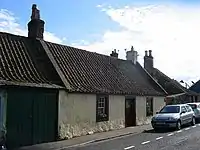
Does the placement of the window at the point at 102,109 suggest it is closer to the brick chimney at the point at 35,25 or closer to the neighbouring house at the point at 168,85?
the brick chimney at the point at 35,25

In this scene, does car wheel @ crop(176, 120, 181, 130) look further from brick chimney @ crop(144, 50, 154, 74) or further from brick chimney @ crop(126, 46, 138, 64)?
brick chimney @ crop(144, 50, 154, 74)

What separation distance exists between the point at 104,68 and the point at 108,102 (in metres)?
4.05

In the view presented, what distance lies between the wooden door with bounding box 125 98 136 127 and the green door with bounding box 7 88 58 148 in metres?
8.92

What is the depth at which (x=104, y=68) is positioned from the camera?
27.3 metres

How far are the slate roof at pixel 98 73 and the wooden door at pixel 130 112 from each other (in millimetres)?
753

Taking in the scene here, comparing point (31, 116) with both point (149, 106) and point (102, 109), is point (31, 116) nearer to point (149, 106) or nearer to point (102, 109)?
point (102, 109)

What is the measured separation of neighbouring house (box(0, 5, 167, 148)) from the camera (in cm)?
1648

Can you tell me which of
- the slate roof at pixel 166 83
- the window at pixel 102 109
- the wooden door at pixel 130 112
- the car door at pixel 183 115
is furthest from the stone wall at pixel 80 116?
the slate roof at pixel 166 83

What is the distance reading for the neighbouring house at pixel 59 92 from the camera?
54.1 feet

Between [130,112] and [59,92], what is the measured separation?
375 inches

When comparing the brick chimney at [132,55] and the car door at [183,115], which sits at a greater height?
the brick chimney at [132,55]

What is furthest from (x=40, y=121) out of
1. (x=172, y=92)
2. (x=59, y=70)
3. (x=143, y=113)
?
(x=172, y=92)

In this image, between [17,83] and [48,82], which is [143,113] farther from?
[17,83]

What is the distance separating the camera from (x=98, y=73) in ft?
Result: 83.7
